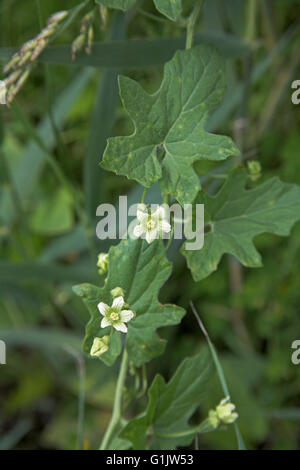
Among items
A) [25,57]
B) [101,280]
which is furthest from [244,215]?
[101,280]

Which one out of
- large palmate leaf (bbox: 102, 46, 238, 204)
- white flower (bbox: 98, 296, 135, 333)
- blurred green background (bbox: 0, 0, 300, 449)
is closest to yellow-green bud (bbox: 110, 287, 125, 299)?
white flower (bbox: 98, 296, 135, 333)

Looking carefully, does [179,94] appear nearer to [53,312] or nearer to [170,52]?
[170,52]

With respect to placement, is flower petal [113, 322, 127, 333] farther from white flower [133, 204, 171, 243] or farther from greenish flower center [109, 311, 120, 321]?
white flower [133, 204, 171, 243]

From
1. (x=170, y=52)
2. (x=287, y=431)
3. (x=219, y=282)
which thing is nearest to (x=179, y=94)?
(x=170, y=52)

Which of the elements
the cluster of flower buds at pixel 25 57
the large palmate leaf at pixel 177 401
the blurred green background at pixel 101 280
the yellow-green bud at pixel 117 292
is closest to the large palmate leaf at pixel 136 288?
the yellow-green bud at pixel 117 292

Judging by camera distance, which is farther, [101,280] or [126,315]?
[101,280]

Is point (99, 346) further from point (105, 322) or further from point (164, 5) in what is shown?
point (164, 5)
